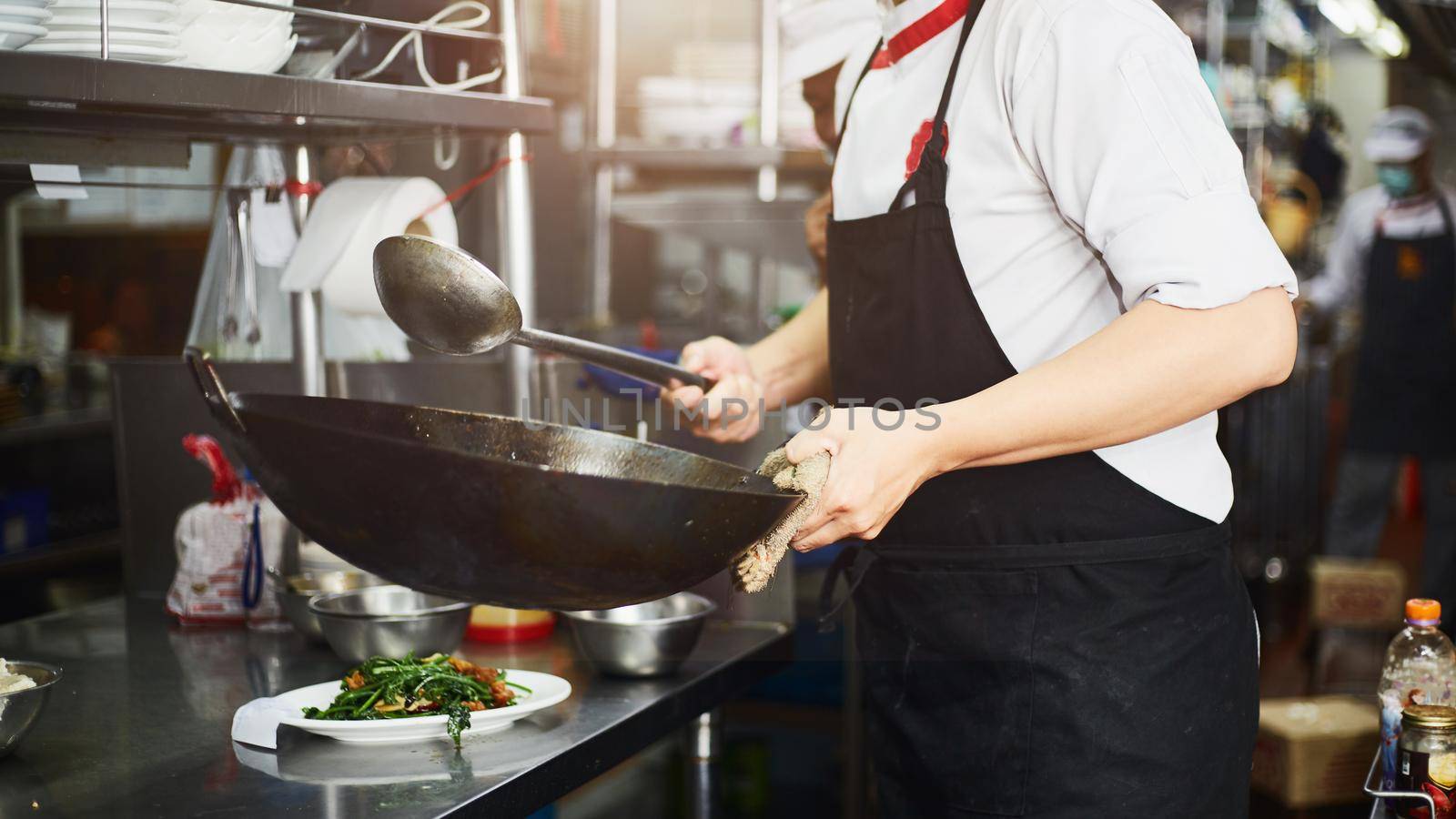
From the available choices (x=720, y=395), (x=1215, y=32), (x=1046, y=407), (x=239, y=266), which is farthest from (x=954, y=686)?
(x=1215, y=32)

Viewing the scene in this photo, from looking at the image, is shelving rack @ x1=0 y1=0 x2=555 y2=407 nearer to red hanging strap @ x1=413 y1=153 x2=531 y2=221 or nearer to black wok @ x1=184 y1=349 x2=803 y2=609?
red hanging strap @ x1=413 y1=153 x2=531 y2=221

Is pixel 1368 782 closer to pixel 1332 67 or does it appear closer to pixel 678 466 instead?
pixel 678 466

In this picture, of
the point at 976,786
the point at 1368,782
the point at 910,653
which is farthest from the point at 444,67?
the point at 1368,782

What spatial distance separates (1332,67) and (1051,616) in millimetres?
8930

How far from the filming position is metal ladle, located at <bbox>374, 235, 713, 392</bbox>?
1.22 meters

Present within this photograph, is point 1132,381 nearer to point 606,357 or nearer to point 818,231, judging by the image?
point 606,357

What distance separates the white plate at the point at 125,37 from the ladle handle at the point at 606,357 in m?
0.44

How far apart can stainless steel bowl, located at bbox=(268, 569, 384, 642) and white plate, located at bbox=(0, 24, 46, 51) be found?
0.68 m

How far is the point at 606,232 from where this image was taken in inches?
146

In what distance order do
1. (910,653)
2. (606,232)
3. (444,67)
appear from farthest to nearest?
(606,232) → (444,67) → (910,653)

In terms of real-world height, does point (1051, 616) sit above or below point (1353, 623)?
above

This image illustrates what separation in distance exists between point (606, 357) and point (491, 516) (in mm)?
453

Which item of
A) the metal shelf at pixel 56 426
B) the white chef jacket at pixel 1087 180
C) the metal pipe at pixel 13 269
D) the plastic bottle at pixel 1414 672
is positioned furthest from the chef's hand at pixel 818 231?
the metal pipe at pixel 13 269

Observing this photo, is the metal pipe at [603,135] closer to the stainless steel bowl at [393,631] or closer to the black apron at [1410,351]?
the stainless steel bowl at [393,631]
